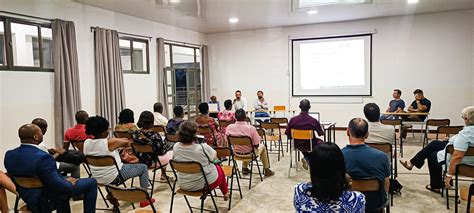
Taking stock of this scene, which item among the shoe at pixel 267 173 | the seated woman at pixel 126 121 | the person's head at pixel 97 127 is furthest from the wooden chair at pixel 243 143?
the person's head at pixel 97 127

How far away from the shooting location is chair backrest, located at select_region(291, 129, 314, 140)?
172 inches

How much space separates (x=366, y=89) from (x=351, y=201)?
7.70 m

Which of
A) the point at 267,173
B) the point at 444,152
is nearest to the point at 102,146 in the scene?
the point at 267,173

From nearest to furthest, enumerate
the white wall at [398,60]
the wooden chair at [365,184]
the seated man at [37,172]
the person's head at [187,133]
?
the wooden chair at [365,184]
the seated man at [37,172]
the person's head at [187,133]
the white wall at [398,60]

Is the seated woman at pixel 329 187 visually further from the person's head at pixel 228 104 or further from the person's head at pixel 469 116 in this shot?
the person's head at pixel 228 104

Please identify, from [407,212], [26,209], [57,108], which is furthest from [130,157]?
[407,212]

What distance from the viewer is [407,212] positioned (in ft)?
10.9

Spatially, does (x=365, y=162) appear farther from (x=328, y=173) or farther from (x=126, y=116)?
(x=126, y=116)

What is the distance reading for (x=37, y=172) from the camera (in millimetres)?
2455

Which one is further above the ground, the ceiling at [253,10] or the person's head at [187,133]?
the ceiling at [253,10]

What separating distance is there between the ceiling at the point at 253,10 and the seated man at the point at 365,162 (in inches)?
184

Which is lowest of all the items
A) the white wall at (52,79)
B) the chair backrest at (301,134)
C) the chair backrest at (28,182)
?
the chair backrest at (28,182)

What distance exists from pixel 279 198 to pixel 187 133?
4.96 feet

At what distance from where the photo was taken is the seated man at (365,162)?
2.28m
